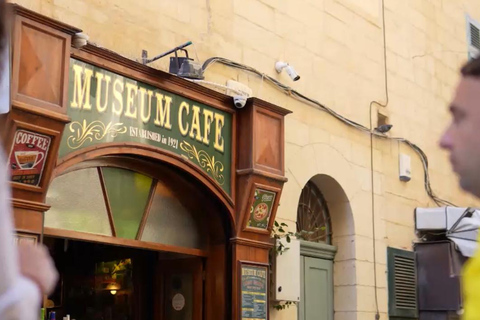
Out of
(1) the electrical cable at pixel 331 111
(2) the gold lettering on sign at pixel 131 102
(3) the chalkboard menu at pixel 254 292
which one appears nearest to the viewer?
(2) the gold lettering on sign at pixel 131 102

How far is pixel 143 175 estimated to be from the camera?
7203mm

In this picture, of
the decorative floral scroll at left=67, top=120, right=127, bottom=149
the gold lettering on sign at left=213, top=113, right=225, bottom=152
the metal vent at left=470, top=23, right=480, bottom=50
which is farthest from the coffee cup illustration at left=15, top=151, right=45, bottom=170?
the metal vent at left=470, top=23, right=480, bottom=50

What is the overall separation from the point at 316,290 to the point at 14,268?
7705 mm

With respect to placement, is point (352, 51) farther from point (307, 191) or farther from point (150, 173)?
point (150, 173)

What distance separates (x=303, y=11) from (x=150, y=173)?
3064mm

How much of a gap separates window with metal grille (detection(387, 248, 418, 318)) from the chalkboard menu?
2674 mm

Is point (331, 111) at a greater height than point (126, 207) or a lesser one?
greater

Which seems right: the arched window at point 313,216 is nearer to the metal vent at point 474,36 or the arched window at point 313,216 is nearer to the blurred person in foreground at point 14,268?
the metal vent at point 474,36

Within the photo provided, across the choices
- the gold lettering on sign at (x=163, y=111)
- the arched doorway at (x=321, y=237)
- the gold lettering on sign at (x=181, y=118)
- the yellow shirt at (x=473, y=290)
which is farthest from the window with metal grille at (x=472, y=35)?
the yellow shirt at (x=473, y=290)

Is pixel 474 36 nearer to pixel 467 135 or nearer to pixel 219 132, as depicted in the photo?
pixel 219 132

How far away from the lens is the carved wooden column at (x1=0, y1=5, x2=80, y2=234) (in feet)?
18.5

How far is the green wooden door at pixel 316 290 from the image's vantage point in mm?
8977

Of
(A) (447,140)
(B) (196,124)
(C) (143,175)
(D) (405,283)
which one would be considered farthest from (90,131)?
(D) (405,283)

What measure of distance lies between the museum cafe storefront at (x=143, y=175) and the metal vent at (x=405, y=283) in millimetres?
2841
